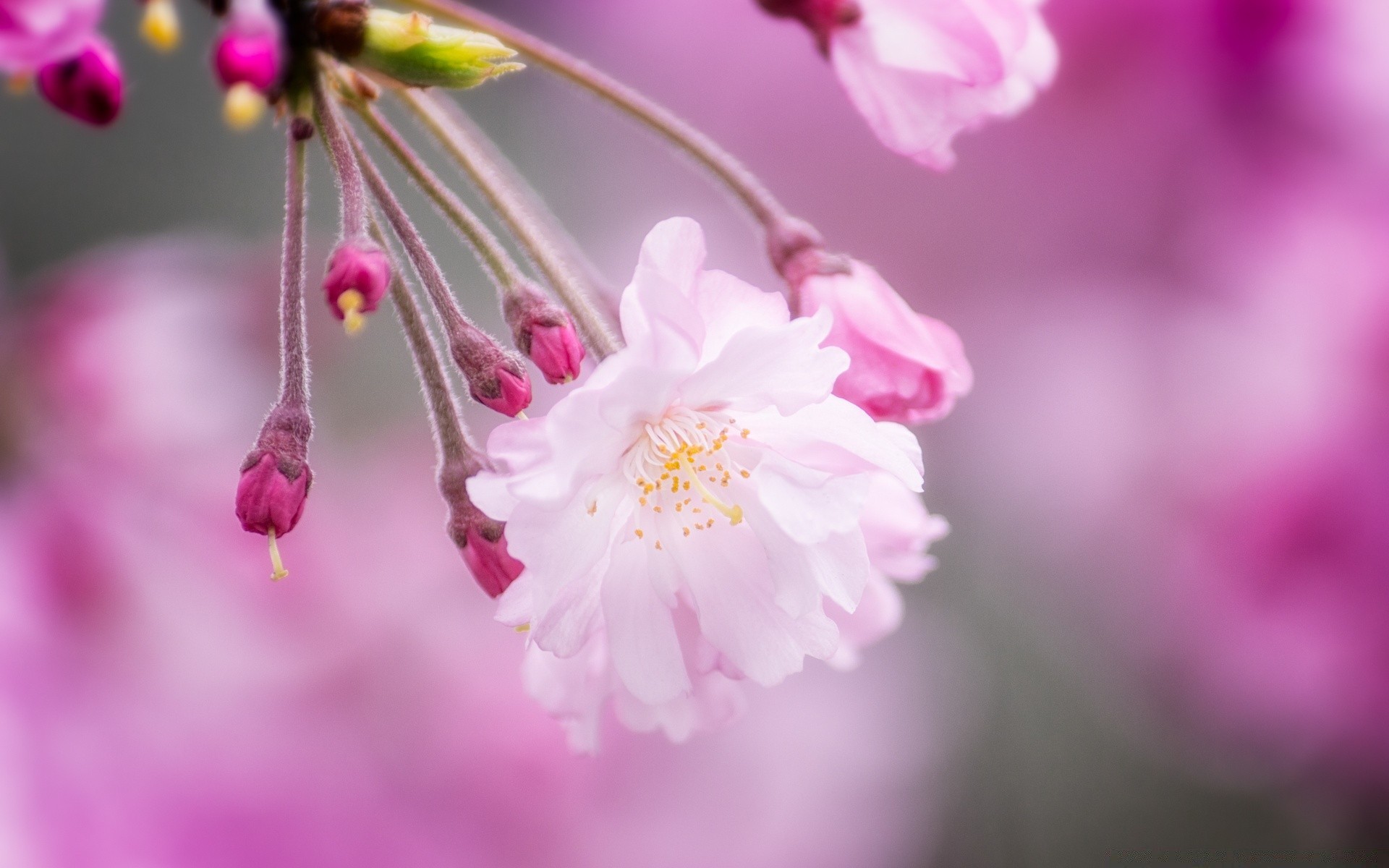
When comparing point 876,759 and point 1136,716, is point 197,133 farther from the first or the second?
point 1136,716

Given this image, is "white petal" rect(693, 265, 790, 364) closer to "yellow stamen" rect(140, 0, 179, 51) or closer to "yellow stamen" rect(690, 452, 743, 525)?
"yellow stamen" rect(690, 452, 743, 525)

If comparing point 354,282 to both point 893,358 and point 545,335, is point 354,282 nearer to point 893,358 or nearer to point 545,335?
point 545,335

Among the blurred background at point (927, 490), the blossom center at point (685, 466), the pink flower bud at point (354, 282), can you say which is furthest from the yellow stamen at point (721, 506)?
the blurred background at point (927, 490)

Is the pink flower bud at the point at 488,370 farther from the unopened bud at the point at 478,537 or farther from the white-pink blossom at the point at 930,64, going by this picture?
the white-pink blossom at the point at 930,64

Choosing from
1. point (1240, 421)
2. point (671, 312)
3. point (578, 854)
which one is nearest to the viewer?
point (671, 312)

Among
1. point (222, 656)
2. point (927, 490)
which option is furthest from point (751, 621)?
point (927, 490)

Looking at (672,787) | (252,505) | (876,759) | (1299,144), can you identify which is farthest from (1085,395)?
(252,505)
